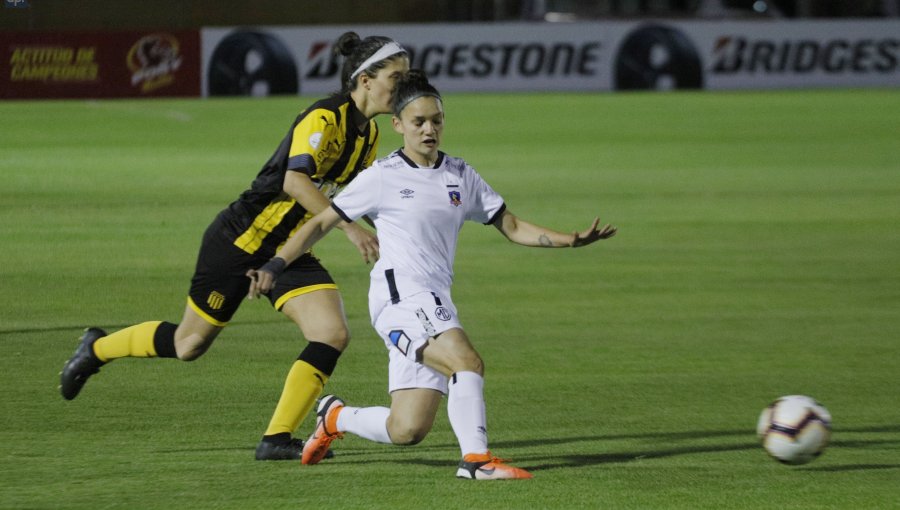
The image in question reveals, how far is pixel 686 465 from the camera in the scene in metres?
7.23

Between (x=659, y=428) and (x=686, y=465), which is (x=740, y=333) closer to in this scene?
(x=659, y=428)

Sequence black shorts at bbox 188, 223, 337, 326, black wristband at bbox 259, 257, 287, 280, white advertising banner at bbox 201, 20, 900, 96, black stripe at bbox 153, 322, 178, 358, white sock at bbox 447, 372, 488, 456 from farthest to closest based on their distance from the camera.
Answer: white advertising banner at bbox 201, 20, 900, 96 < black stripe at bbox 153, 322, 178, 358 < black shorts at bbox 188, 223, 337, 326 < black wristband at bbox 259, 257, 287, 280 < white sock at bbox 447, 372, 488, 456

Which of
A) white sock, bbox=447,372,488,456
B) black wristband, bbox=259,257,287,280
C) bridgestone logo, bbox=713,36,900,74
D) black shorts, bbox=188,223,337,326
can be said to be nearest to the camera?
white sock, bbox=447,372,488,456

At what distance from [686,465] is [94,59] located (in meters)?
31.5

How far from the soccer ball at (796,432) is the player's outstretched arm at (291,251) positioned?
2135mm

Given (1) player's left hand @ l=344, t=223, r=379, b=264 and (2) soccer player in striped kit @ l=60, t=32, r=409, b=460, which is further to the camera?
(2) soccer player in striped kit @ l=60, t=32, r=409, b=460

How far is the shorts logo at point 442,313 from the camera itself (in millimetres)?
6754

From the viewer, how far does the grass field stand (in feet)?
22.7

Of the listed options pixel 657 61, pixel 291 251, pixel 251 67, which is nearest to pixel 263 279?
pixel 291 251

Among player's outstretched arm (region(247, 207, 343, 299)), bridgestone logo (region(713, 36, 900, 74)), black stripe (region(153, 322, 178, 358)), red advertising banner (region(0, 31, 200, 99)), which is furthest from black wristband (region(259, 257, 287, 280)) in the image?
bridgestone logo (region(713, 36, 900, 74))

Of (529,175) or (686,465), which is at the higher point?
(686,465)

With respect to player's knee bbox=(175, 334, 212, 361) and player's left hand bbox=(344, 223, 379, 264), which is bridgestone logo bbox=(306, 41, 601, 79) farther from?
player's left hand bbox=(344, 223, 379, 264)

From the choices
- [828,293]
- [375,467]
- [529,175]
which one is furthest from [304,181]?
[529,175]

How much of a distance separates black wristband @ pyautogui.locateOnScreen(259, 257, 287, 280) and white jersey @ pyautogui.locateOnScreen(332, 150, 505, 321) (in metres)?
0.35
